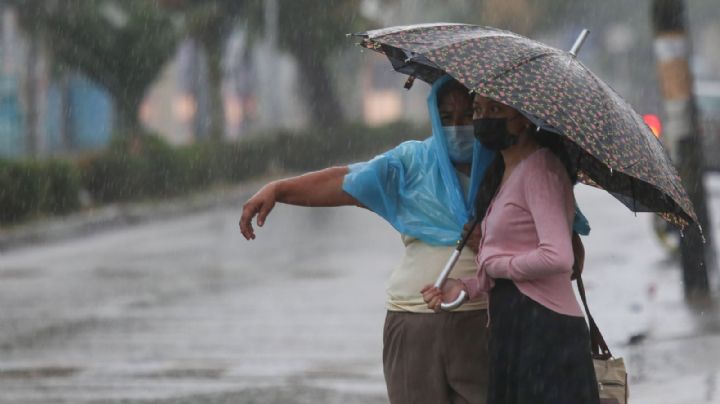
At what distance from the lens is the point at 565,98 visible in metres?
4.49

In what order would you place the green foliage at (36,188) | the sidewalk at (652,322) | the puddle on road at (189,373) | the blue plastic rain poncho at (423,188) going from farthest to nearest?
the green foliage at (36,188) → the puddle on road at (189,373) → the sidewalk at (652,322) → the blue plastic rain poncho at (423,188)

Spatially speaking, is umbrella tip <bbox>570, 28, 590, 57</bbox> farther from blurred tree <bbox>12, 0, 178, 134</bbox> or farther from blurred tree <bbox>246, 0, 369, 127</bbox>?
blurred tree <bbox>246, 0, 369, 127</bbox>

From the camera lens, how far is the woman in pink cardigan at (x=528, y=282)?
14.6 ft

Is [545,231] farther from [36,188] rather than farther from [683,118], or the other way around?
[36,188]

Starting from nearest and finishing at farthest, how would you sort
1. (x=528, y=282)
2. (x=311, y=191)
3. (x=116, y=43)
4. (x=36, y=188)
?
(x=528, y=282)
(x=311, y=191)
(x=36, y=188)
(x=116, y=43)

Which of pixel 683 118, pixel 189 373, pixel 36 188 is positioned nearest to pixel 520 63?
pixel 189 373

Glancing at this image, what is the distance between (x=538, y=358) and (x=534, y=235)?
1.16ft

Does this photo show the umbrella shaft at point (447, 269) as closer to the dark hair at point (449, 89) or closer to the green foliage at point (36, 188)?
the dark hair at point (449, 89)

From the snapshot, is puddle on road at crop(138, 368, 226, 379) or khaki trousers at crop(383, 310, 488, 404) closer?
khaki trousers at crop(383, 310, 488, 404)

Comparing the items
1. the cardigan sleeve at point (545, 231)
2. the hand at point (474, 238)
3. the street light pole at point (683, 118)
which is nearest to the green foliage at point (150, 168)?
the street light pole at point (683, 118)

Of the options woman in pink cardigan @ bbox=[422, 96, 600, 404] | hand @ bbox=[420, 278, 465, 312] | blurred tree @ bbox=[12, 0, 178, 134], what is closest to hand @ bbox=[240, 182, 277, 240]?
hand @ bbox=[420, 278, 465, 312]

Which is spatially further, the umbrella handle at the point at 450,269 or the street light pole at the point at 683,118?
the street light pole at the point at 683,118

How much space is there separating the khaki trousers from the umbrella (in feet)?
2.02

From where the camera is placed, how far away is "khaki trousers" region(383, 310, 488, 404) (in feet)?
15.5
